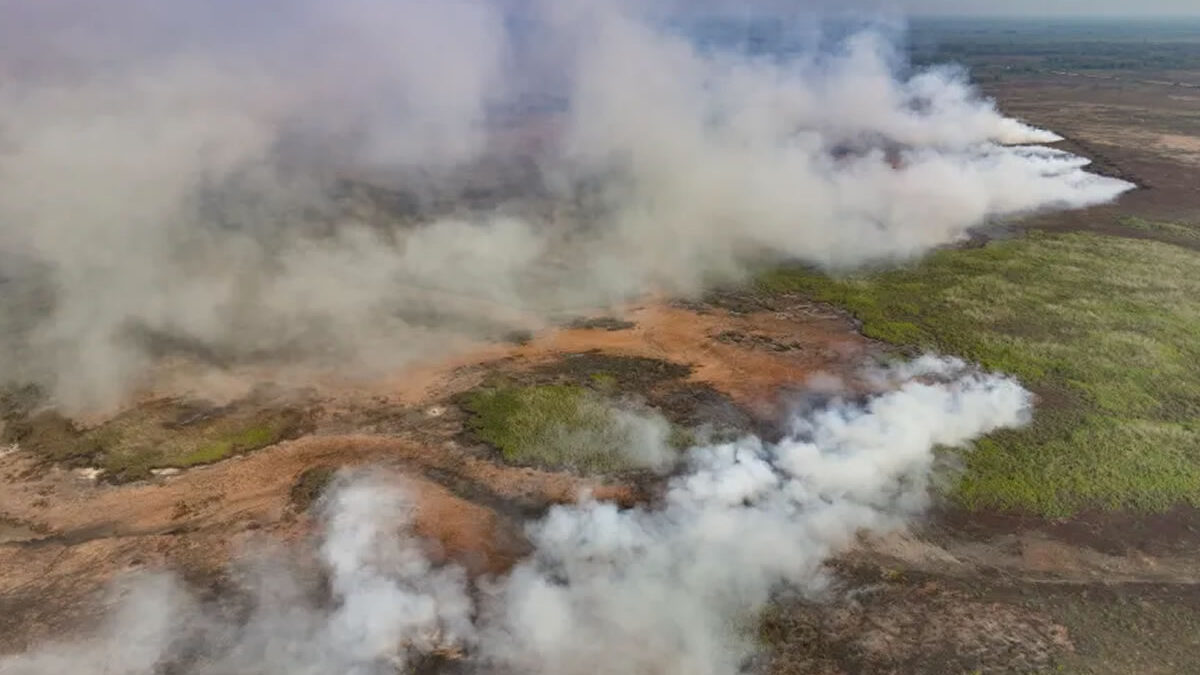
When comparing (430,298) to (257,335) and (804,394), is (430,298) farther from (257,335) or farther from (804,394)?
(804,394)

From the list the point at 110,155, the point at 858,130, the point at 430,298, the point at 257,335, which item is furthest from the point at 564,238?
the point at 858,130

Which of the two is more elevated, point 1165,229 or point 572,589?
point 1165,229

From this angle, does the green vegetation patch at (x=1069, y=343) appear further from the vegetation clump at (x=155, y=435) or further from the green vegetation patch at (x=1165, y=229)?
the vegetation clump at (x=155, y=435)

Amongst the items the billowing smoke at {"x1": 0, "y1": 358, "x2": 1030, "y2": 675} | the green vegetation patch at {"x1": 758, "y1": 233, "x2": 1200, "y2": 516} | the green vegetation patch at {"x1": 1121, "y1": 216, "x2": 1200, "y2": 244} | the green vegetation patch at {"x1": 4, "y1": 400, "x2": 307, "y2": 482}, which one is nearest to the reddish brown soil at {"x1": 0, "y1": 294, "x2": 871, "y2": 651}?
the green vegetation patch at {"x1": 4, "y1": 400, "x2": 307, "y2": 482}

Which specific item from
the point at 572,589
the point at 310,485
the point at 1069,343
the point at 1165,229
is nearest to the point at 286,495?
the point at 310,485

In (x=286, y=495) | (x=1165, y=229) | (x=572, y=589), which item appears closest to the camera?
(x=572, y=589)

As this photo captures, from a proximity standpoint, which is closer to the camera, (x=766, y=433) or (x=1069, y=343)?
(x=766, y=433)

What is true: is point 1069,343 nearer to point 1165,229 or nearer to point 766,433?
point 766,433

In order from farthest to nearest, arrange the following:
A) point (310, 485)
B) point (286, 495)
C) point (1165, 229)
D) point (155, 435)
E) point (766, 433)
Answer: point (1165, 229)
point (766, 433)
point (155, 435)
point (310, 485)
point (286, 495)
